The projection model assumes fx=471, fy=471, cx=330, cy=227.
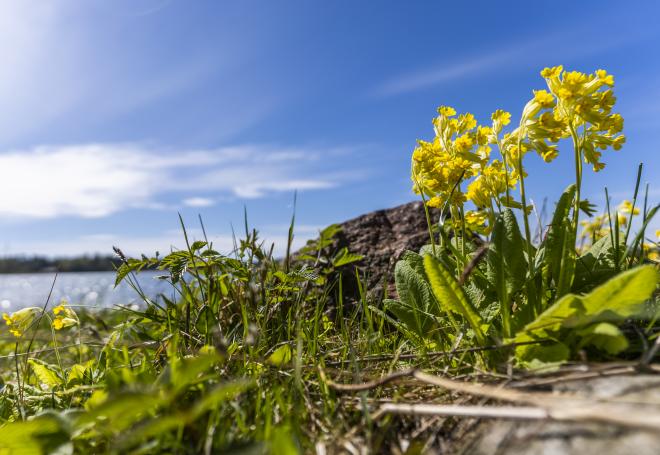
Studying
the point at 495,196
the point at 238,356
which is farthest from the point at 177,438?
the point at 495,196

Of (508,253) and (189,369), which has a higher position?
(508,253)

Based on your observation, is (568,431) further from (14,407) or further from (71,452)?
(14,407)

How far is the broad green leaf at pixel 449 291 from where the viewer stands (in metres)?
1.61

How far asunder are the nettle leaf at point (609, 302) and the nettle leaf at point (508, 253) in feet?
1.21

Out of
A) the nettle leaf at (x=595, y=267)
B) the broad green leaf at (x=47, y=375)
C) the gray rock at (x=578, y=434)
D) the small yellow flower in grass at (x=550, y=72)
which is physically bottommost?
the broad green leaf at (x=47, y=375)

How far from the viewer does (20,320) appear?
252cm

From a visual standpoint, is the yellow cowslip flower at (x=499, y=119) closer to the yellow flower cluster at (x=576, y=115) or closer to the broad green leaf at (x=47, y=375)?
the yellow flower cluster at (x=576, y=115)

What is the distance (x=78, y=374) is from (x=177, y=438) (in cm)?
126

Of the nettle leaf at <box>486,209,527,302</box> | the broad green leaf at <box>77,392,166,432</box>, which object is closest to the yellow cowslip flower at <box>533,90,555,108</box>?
the nettle leaf at <box>486,209,527,302</box>

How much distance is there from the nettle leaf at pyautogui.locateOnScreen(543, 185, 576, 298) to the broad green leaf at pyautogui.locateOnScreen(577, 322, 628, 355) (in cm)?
28

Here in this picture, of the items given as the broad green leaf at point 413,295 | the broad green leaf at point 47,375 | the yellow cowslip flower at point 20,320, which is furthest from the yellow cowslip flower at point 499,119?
the yellow cowslip flower at point 20,320

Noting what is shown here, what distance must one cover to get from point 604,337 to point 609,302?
106mm

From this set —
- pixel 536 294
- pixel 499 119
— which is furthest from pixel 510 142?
pixel 536 294

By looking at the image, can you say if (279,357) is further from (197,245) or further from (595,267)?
(595,267)
